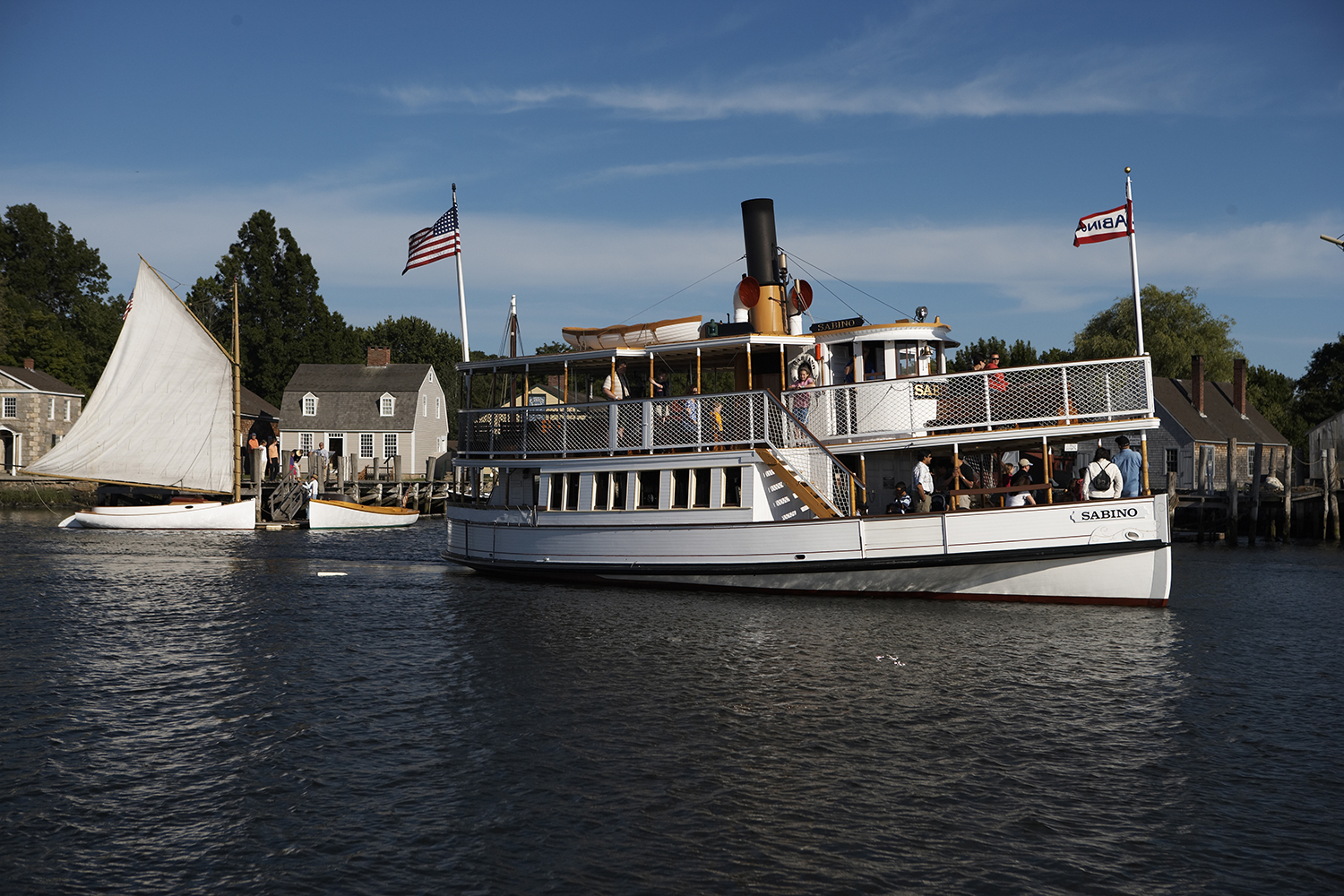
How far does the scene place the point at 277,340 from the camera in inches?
3772

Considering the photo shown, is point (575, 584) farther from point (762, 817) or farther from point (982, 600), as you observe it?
point (762, 817)

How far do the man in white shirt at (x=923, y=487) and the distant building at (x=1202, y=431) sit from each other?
126 ft

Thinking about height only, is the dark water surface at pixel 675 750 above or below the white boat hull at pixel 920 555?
below

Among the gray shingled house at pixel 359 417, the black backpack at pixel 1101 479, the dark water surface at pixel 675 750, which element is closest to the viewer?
the dark water surface at pixel 675 750

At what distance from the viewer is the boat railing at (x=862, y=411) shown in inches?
831

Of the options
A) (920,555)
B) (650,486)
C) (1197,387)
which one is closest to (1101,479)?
(920,555)

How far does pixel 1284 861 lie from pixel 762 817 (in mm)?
4621

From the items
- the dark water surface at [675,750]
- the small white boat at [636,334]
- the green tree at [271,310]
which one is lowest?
the dark water surface at [675,750]

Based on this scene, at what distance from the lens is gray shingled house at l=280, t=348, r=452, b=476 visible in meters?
79.0

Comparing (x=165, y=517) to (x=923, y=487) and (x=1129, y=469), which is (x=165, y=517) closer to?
(x=923, y=487)

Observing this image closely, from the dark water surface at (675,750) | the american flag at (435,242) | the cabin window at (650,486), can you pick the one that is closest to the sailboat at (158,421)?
the american flag at (435,242)

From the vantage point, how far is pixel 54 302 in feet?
387

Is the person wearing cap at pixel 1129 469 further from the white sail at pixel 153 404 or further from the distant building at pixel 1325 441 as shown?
the distant building at pixel 1325 441

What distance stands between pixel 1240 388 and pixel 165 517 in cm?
6043
